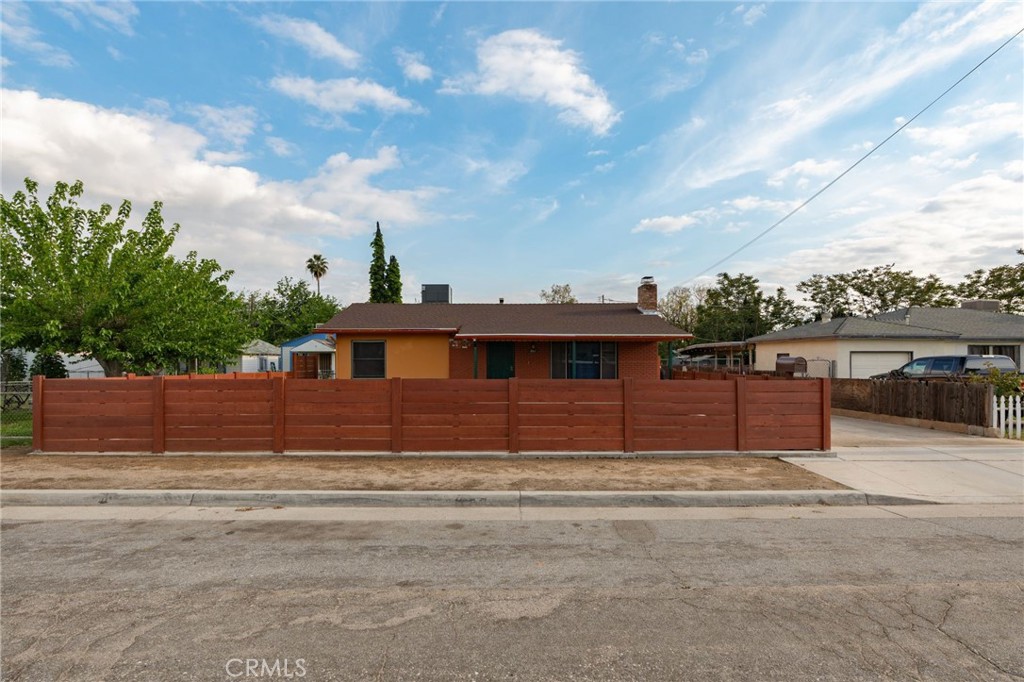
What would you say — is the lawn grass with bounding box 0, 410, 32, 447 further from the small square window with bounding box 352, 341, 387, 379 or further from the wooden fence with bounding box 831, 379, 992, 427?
the wooden fence with bounding box 831, 379, 992, 427

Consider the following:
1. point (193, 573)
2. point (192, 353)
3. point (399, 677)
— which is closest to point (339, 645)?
point (399, 677)

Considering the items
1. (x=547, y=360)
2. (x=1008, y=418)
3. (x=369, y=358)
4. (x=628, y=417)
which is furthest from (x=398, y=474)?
(x=1008, y=418)

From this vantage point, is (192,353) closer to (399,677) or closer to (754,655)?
(399,677)

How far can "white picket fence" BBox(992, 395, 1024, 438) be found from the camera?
12.1 m

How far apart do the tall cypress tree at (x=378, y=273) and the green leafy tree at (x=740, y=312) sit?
30423 mm

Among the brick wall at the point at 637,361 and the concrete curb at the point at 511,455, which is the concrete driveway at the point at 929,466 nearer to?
the concrete curb at the point at 511,455

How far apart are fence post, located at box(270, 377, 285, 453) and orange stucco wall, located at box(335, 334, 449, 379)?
807cm

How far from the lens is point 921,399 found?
47.5ft

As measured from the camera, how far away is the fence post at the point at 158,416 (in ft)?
32.9

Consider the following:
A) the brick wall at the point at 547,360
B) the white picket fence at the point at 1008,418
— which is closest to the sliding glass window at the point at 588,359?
the brick wall at the point at 547,360

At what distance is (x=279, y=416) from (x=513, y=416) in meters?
4.57

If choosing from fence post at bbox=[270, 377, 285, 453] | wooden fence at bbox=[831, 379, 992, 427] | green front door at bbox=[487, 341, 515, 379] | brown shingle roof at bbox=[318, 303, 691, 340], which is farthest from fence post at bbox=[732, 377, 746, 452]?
green front door at bbox=[487, 341, 515, 379]

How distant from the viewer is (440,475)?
28.2 feet

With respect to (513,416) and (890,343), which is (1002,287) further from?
(513,416)
